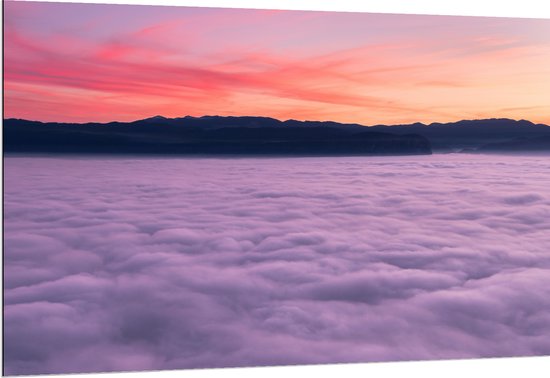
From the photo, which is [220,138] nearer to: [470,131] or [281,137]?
[281,137]

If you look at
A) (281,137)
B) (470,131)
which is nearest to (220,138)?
(281,137)

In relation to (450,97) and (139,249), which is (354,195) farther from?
(139,249)

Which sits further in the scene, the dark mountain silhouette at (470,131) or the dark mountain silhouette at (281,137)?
the dark mountain silhouette at (470,131)

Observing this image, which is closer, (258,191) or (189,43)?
(189,43)

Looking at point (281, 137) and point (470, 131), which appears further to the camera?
point (470, 131)

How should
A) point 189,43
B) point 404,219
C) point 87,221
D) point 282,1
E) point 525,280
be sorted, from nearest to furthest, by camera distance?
point 525,280, point 282,1, point 189,43, point 87,221, point 404,219

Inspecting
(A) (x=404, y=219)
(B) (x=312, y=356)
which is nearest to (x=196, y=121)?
(A) (x=404, y=219)
